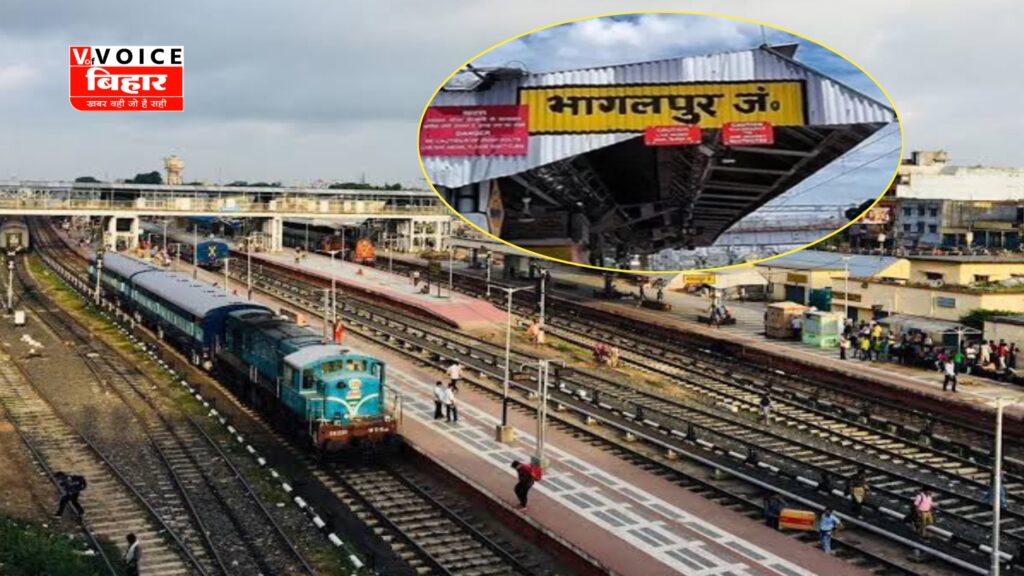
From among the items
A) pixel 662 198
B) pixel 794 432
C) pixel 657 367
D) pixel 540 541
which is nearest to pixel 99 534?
pixel 540 541

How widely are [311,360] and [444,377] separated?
45.8 ft

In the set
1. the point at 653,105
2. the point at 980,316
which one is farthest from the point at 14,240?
the point at 980,316

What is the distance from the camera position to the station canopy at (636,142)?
2012 inches

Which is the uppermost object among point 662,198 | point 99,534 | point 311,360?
point 662,198

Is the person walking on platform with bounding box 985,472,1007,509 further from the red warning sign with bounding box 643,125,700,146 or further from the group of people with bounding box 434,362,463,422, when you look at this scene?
the red warning sign with bounding box 643,125,700,146

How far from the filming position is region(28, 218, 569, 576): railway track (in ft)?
74.4

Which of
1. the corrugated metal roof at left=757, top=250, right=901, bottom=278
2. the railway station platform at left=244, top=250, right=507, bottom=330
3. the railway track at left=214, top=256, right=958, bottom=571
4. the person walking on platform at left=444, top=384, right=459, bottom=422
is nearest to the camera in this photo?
the person walking on platform at left=444, top=384, right=459, bottom=422

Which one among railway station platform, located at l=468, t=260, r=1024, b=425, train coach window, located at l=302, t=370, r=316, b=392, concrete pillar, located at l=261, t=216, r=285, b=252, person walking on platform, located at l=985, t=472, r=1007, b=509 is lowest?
person walking on platform, located at l=985, t=472, r=1007, b=509

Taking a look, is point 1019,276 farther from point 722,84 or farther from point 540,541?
point 540,541

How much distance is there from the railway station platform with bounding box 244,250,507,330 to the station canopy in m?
9.36

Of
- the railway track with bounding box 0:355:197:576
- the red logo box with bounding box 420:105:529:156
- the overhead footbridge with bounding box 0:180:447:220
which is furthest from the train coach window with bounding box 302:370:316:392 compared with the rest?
the overhead footbridge with bounding box 0:180:447:220

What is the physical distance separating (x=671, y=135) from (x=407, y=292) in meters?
29.7

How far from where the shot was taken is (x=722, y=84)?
51906 mm

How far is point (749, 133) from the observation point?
169 ft
